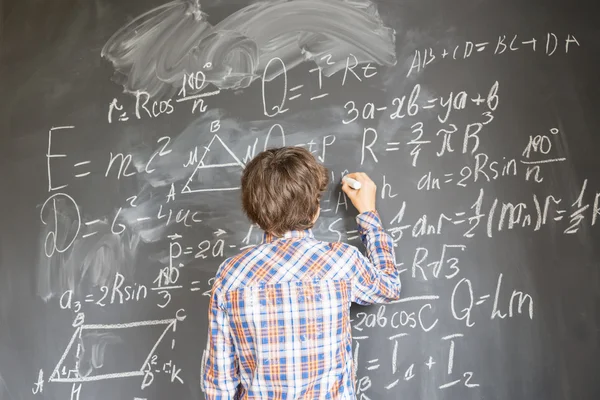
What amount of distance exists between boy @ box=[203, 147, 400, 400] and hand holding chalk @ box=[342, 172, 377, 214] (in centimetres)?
29

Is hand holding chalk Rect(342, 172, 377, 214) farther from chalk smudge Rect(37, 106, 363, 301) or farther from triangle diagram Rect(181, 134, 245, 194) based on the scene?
triangle diagram Rect(181, 134, 245, 194)

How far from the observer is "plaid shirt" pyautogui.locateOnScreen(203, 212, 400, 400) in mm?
1134

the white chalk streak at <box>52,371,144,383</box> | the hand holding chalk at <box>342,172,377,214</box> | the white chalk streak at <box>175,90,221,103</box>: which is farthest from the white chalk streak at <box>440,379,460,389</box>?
the white chalk streak at <box>175,90,221,103</box>

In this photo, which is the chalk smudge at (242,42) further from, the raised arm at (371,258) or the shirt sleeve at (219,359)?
the shirt sleeve at (219,359)

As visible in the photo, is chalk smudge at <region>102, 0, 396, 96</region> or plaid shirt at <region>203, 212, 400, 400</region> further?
chalk smudge at <region>102, 0, 396, 96</region>

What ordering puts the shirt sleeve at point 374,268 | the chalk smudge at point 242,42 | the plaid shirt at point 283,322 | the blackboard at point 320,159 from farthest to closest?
the chalk smudge at point 242,42 → the blackboard at point 320,159 → the shirt sleeve at point 374,268 → the plaid shirt at point 283,322

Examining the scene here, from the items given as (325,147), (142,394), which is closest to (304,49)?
(325,147)

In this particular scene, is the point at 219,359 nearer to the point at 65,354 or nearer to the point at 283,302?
the point at 283,302

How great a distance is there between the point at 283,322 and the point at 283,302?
48 mm

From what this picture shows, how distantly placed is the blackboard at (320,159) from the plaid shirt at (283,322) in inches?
16.3

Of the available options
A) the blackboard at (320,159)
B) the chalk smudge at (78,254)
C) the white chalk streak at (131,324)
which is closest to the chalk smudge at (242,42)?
the blackboard at (320,159)

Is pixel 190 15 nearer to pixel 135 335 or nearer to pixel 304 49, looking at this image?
pixel 304 49

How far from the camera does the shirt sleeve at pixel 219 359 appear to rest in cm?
117

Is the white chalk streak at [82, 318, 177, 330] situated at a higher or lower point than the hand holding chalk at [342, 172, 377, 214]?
lower
